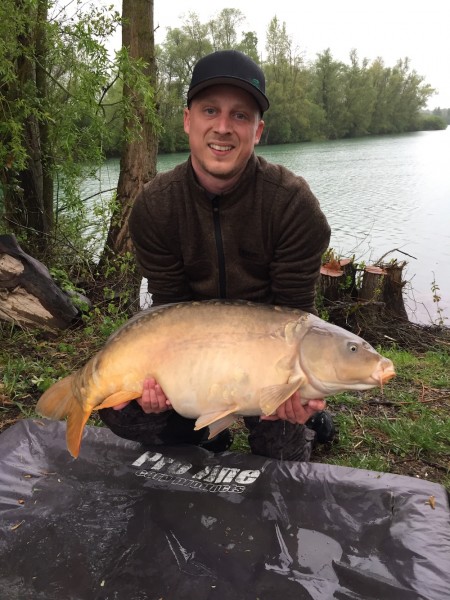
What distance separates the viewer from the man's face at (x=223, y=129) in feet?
4.94

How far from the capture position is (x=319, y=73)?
32.2 meters

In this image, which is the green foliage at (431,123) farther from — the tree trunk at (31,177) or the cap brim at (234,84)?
the cap brim at (234,84)

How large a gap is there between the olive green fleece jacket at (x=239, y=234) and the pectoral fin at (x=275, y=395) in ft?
1.49

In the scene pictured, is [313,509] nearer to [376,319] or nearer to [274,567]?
[274,567]

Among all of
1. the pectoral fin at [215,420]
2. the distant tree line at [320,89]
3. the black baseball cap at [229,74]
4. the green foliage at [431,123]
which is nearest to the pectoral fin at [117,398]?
the pectoral fin at [215,420]

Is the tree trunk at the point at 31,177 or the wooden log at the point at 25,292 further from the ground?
the tree trunk at the point at 31,177

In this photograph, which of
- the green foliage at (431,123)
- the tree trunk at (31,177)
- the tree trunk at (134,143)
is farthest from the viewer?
the green foliage at (431,123)

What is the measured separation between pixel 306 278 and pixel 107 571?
0.99m

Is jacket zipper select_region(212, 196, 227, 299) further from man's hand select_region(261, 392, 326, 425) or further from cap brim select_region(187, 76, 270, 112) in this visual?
man's hand select_region(261, 392, 326, 425)

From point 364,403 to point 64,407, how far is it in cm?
139

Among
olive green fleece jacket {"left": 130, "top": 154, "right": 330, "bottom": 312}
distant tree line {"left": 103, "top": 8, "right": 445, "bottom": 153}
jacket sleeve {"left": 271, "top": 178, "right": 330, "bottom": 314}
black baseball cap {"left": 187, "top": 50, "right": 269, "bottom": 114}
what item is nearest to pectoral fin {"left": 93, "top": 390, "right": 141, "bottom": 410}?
olive green fleece jacket {"left": 130, "top": 154, "right": 330, "bottom": 312}

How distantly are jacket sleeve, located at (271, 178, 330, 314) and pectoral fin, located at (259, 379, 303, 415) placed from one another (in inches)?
17.9

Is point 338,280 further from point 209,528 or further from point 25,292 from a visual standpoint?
point 209,528

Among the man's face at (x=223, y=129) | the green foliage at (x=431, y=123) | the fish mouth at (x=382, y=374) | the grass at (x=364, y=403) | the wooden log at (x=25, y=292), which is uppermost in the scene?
the green foliage at (x=431, y=123)
